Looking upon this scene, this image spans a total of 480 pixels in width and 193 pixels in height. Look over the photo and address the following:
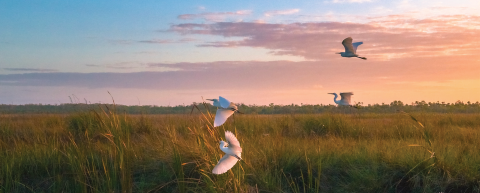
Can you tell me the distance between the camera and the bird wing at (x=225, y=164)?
2.98 metres

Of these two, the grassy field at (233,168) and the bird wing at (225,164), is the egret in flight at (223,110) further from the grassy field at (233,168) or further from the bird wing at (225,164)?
the grassy field at (233,168)

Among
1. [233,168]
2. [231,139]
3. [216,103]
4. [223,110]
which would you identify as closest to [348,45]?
[233,168]

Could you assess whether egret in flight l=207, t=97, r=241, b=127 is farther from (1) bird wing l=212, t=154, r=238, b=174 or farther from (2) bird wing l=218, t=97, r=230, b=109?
(1) bird wing l=212, t=154, r=238, b=174

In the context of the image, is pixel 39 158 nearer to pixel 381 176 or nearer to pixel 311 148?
pixel 311 148

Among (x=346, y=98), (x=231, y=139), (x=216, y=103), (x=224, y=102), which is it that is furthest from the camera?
(x=346, y=98)

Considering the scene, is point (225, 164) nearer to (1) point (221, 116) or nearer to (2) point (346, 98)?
(1) point (221, 116)

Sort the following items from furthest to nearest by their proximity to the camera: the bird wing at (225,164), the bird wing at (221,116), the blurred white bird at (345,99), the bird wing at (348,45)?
the blurred white bird at (345,99), the bird wing at (348,45), the bird wing at (221,116), the bird wing at (225,164)

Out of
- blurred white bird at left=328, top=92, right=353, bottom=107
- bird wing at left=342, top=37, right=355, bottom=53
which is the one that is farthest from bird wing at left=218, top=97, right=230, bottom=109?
blurred white bird at left=328, top=92, right=353, bottom=107

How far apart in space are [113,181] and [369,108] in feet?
66.9

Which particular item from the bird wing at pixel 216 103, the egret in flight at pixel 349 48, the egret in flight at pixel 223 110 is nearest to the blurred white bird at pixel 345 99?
the egret in flight at pixel 349 48

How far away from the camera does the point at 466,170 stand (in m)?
5.06

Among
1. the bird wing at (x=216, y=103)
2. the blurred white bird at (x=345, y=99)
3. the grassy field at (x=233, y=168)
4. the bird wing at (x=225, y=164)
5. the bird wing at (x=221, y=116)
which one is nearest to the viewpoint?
the bird wing at (x=225, y=164)

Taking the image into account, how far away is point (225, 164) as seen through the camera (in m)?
3.07

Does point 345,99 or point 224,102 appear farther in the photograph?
point 345,99
